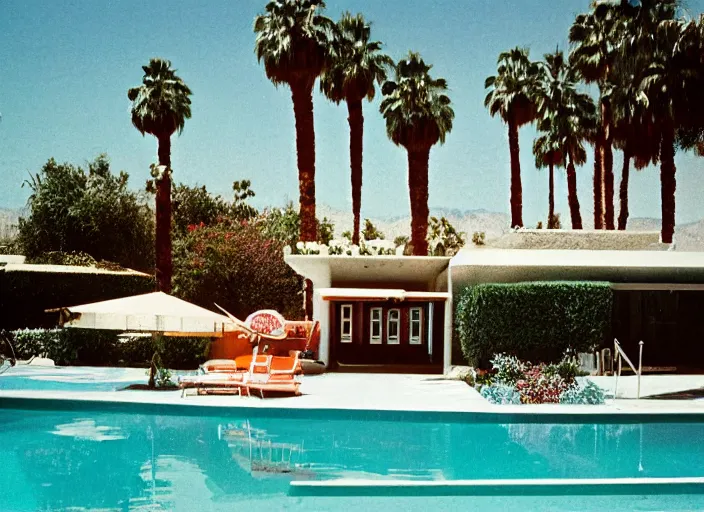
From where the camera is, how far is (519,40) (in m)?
38.0

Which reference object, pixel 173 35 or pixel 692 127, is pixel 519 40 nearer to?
pixel 692 127

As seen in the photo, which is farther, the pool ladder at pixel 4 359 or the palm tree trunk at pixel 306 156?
the palm tree trunk at pixel 306 156

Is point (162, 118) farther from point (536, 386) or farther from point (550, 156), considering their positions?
point (536, 386)

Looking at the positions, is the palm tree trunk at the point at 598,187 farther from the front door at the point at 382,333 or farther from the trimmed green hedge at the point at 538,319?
the trimmed green hedge at the point at 538,319

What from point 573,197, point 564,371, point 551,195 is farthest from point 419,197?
point 564,371

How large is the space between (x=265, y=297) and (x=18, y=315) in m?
11.8

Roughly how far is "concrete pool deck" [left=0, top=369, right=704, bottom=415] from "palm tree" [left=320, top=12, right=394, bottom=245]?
2003 centimetres

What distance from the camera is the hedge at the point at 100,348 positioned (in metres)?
23.4

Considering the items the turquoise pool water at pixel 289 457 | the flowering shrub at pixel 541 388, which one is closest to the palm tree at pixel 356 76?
the flowering shrub at pixel 541 388

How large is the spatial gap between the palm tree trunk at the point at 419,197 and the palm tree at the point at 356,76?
2.29 meters

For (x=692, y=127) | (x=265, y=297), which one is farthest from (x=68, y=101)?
(x=692, y=127)

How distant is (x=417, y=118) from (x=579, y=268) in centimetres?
1760

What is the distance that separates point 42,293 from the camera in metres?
26.4

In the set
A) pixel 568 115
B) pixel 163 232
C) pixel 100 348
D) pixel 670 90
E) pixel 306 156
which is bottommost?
pixel 100 348
